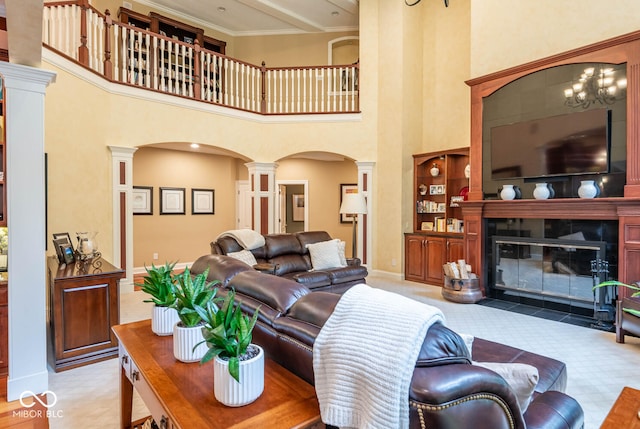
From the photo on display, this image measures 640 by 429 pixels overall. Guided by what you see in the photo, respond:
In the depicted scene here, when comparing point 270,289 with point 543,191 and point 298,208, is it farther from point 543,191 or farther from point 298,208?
point 298,208

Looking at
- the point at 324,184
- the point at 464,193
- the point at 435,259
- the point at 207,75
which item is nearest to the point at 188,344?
the point at 435,259

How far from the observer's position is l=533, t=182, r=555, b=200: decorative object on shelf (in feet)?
14.5

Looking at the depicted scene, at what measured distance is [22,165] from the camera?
2.22m

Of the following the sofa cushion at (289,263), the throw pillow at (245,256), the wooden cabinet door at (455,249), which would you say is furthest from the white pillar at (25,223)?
the wooden cabinet door at (455,249)

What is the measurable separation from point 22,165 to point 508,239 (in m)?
5.24

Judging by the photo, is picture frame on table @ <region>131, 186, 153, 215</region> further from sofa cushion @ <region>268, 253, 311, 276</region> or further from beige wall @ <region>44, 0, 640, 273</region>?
sofa cushion @ <region>268, 253, 311, 276</region>

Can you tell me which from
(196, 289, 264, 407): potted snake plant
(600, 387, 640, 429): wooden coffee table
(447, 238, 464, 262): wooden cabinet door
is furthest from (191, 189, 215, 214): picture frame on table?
(600, 387, 640, 429): wooden coffee table

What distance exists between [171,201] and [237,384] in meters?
6.94

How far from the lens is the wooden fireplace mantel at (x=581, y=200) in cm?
373

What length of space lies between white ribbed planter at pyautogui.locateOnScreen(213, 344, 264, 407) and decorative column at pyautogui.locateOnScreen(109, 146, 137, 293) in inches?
192

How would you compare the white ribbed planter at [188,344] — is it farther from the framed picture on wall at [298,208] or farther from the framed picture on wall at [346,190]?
the framed picture on wall at [298,208]

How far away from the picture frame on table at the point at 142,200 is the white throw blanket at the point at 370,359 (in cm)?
682

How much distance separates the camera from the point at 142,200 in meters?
6.98

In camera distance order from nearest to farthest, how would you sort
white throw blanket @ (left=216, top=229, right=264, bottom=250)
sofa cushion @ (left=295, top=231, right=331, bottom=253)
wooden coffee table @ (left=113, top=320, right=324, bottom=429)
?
wooden coffee table @ (left=113, top=320, right=324, bottom=429)
white throw blanket @ (left=216, top=229, right=264, bottom=250)
sofa cushion @ (left=295, top=231, right=331, bottom=253)
